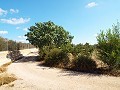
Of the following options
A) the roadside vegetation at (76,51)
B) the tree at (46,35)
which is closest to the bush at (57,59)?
the roadside vegetation at (76,51)

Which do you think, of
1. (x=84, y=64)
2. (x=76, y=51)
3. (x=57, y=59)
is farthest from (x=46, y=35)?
(x=84, y=64)

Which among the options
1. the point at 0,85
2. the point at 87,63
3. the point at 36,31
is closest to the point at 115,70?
the point at 87,63

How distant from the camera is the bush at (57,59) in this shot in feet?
79.2

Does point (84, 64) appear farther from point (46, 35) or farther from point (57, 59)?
point (46, 35)

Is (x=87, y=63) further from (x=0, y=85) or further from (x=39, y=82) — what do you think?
(x=0, y=85)

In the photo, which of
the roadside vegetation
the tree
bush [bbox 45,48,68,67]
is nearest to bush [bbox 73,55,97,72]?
the roadside vegetation

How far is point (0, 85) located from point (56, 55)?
11.0 meters

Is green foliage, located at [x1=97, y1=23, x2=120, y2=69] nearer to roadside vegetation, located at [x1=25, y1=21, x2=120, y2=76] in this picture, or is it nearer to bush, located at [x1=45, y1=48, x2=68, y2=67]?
roadside vegetation, located at [x1=25, y1=21, x2=120, y2=76]

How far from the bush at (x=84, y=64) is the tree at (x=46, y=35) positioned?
12822mm

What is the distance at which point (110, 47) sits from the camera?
18359 millimetres

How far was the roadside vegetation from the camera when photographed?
713 inches

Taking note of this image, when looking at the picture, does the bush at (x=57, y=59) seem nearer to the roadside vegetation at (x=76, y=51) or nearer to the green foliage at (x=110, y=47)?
the roadside vegetation at (x=76, y=51)

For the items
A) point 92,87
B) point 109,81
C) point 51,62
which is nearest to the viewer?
point 92,87

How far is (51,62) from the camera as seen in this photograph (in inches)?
993
